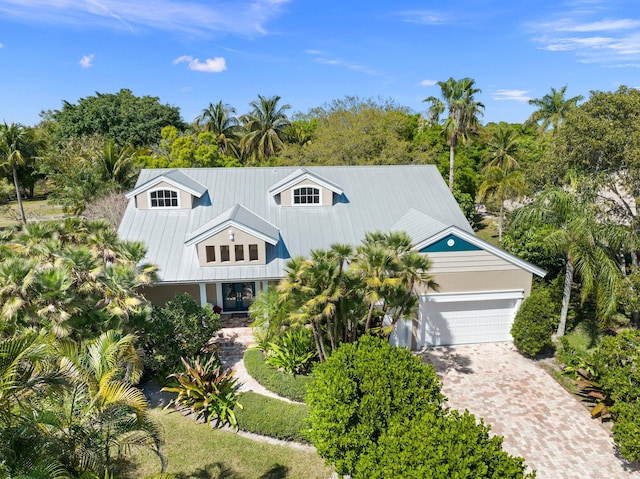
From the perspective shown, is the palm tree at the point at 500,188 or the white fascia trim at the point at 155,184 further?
the palm tree at the point at 500,188

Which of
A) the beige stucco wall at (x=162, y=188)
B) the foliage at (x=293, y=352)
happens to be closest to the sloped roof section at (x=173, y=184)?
the beige stucco wall at (x=162, y=188)

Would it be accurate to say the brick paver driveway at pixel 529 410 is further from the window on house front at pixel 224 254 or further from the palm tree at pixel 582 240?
the window on house front at pixel 224 254

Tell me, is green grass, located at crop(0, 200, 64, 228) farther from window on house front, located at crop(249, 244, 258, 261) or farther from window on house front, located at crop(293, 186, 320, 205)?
window on house front, located at crop(249, 244, 258, 261)

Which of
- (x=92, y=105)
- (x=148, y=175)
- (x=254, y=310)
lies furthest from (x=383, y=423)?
(x=92, y=105)

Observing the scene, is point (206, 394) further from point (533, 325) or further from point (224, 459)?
point (533, 325)

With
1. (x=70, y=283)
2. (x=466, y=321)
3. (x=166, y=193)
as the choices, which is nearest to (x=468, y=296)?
(x=466, y=321)

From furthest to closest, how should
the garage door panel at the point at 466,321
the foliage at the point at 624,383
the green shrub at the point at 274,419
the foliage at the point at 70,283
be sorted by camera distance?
the garage door panel at the point at 466,321 < the green shrub at the point at 274,419 < the foliage at the point at 70,283 < the foliage at the point at 624,383

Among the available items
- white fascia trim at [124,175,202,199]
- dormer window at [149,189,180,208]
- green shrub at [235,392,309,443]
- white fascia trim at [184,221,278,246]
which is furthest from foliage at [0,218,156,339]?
dormer window at [149,189,180,208]
